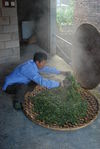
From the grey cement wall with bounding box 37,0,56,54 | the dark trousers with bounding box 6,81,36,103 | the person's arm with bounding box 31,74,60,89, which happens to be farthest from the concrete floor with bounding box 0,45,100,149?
the grey cement wall with bounding box 37,0,56,54

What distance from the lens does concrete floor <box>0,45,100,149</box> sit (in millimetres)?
1642

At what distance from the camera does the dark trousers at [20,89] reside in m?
2.16

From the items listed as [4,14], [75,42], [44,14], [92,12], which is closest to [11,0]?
[4,14]

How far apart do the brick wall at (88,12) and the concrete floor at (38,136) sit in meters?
1.08

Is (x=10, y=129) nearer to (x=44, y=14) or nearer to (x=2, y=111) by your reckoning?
(x=2, y=111)

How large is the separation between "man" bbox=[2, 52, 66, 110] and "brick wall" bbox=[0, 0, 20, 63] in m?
1.48

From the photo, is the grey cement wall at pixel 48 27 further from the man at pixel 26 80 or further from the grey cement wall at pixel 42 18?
the man at pixel 26 80

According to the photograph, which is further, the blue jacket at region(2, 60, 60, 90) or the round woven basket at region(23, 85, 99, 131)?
the blue jacket at region(2, 60, 60, 90)

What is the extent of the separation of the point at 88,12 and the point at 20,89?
3.87ft

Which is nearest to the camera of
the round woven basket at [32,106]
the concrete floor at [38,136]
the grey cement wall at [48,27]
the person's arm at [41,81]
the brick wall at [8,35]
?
the concrete floor at [38,136]

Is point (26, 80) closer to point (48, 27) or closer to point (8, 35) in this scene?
point (8, 35)

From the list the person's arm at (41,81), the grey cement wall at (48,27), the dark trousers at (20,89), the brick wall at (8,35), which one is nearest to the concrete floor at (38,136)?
the dark trousers at (20,89)

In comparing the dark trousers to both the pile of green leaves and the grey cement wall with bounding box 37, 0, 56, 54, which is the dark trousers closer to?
the pile of green leaves

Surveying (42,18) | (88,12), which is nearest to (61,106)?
(88,12)
